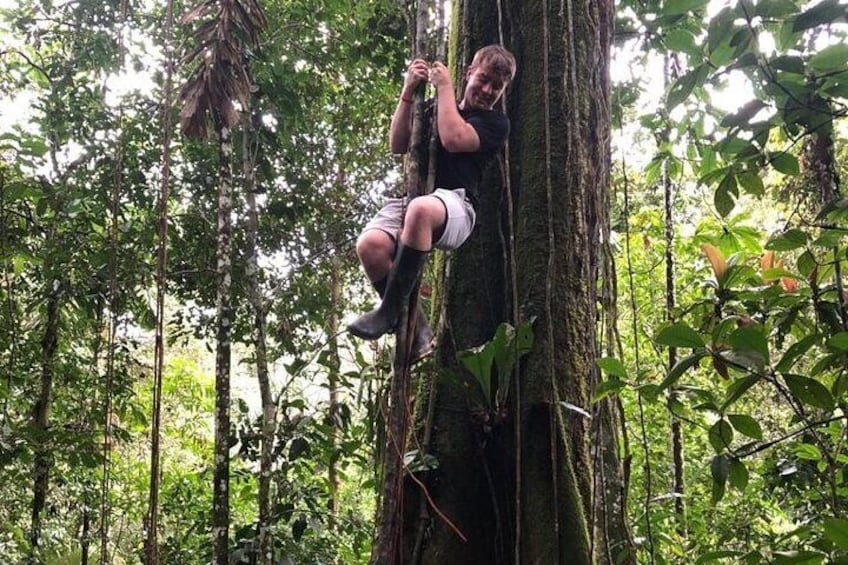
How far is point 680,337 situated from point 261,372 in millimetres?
2617

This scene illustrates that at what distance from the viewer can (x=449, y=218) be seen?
2229 millimetres

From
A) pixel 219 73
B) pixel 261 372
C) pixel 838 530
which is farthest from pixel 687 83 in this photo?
pixel 261 372

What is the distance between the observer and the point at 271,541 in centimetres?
328

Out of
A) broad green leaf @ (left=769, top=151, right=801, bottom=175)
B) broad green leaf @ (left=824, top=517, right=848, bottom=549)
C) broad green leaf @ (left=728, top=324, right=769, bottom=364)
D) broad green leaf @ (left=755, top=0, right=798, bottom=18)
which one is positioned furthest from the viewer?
broad green leaf @ (left=769, top=151, right=801, bottom=175)

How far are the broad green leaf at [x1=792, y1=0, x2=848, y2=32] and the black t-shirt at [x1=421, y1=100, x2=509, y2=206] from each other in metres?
1.05

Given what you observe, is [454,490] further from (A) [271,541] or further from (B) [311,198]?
Answer: (B) [311,198]

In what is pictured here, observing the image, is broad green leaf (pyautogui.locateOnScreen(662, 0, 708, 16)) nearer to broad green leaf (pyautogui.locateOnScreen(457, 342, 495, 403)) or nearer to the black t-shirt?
the black t-shirt

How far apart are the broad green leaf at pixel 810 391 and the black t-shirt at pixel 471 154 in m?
1.25

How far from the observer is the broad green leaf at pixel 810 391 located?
159cm

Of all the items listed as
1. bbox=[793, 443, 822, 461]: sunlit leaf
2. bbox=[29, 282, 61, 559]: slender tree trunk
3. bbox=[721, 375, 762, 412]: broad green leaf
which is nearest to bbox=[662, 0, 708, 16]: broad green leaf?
bbox=[721, 375, 762, 412]: broad green leaf

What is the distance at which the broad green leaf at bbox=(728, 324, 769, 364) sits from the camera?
5.08 ft

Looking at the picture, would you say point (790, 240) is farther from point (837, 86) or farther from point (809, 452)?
point (809, 452)

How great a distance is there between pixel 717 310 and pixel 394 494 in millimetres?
1374

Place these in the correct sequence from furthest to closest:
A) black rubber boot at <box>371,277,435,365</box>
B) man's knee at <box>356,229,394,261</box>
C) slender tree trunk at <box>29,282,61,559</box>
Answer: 1. slender tree trunk at <box>29,282,61,559</box>
2. black rubber boot at <box>371,277,435,365</box>
3. man's knee at <box>356,229,394,261</box>
